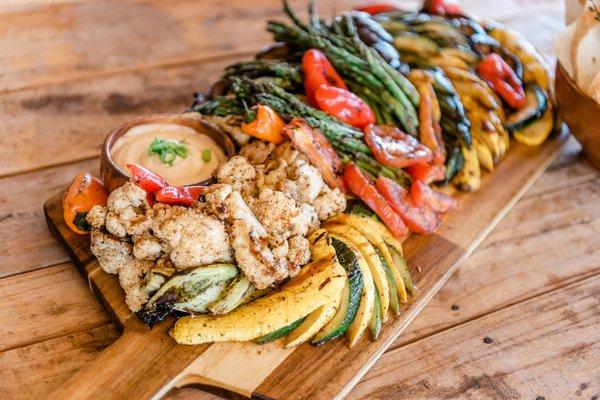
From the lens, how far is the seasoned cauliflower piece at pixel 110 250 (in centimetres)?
271

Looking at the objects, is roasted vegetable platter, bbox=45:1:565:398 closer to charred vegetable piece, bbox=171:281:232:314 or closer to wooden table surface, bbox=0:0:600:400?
charred vegetable piece, bbox=171:281:232:314

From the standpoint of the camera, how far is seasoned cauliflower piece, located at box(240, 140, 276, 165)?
319 cm

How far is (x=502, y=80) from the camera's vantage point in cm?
398

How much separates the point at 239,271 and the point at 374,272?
21.7 inches

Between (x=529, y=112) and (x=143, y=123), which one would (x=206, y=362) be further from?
(x=529, y=112)


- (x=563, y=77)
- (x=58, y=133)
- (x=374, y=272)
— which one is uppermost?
(x=563, y=77)

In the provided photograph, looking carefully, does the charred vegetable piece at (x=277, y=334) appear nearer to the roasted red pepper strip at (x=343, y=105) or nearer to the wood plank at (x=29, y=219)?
the wood plank at (x=29, y=219)

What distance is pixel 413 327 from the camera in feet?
9.68

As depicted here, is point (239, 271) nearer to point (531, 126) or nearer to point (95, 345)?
point (95, 345)

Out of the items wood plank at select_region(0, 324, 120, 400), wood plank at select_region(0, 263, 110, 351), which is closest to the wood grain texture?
wood plank at select_region(0, 324, 120, 400)

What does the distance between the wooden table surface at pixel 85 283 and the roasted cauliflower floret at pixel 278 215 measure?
24.4 inches

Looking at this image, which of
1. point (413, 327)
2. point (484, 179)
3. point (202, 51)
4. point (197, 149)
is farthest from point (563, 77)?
point (202, 51)

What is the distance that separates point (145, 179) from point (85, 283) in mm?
557

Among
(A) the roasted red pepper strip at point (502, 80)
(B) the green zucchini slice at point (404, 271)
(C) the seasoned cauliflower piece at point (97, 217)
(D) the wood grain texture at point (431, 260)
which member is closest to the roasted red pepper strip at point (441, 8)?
(A) the roasted red pepper strip at point (502, 80)
